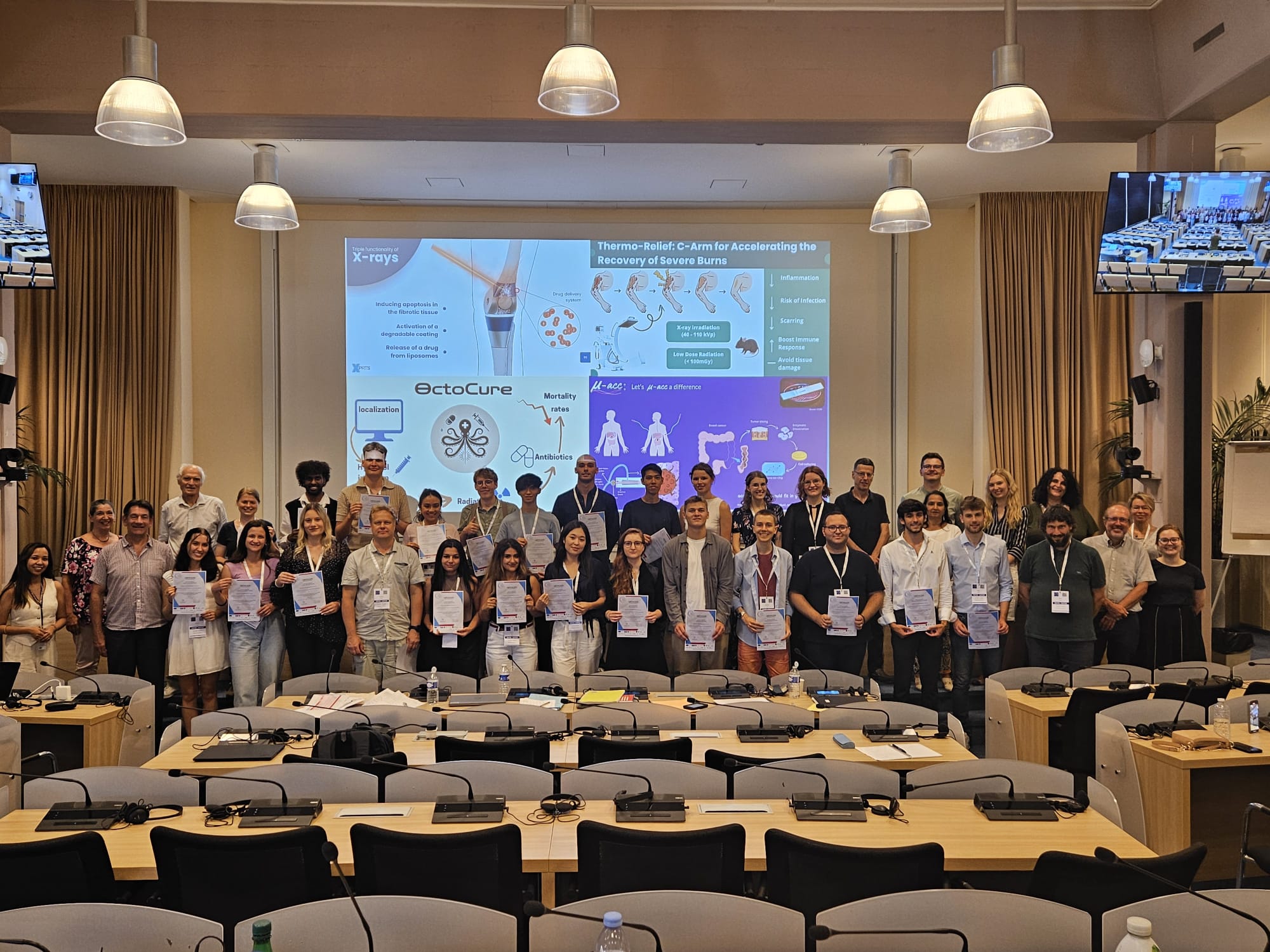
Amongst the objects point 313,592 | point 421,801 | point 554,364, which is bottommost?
point 421,801

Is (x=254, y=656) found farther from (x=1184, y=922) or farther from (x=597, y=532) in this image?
(x=1184, y=922)

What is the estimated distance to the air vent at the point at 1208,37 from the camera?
636 centimetres

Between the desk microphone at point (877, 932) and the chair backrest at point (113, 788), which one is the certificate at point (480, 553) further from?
the desk microphone at point (877, 932)

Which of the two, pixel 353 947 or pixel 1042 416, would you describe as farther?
pixel 1042 416

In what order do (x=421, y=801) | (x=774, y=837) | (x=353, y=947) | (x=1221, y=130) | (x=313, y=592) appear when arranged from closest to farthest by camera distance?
(x=353, y=947) < (x=774, y=837) < (x=421, y=801) < (x=313, y=592) < (x=1221, y=130)

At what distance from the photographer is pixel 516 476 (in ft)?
33.9

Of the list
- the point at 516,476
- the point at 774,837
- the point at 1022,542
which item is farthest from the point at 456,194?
the point at 774,837

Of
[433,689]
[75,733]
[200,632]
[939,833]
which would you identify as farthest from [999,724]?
→ [75,733]

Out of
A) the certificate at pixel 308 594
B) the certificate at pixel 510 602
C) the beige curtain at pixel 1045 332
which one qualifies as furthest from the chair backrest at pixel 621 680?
the beige curtain at pixel 1045 332

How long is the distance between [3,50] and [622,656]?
5.82m

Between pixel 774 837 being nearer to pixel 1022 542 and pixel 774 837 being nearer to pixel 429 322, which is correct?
pixel 1022 542

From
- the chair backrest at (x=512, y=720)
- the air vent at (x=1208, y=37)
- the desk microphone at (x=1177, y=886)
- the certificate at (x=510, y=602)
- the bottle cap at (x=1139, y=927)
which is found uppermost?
the air vent at (x=1208, y=37)

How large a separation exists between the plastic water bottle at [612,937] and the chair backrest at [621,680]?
11.8ft

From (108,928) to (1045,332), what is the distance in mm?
9810
